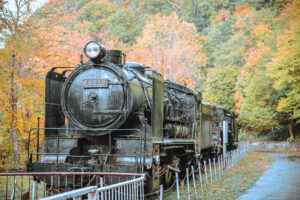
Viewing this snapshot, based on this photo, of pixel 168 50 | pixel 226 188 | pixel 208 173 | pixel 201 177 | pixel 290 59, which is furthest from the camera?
pixel 168 50

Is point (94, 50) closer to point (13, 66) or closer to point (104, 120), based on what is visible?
point (104, 120)

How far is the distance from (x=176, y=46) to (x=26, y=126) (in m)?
18.8

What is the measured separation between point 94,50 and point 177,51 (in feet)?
73.5

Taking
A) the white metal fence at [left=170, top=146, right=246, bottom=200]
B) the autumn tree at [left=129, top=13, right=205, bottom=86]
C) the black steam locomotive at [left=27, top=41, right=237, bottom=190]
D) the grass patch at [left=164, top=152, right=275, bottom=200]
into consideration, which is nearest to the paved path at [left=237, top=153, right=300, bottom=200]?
the grass patch at [left=164, top=152, right=275, bottom=200]

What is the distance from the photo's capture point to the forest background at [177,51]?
13.4m

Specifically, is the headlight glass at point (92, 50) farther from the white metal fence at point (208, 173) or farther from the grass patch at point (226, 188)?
the grass patch at point (226, 188)

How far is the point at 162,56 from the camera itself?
1171 inches

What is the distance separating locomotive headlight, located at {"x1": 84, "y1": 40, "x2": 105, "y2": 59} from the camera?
Answer: 25.7 ft

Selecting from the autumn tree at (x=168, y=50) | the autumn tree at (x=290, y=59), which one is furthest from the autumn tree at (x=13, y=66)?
the autumn tree at (x=290, y=59)

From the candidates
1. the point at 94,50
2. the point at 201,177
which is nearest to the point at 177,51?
the point at 201,177

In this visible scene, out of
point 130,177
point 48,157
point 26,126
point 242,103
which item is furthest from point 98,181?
point 242,103

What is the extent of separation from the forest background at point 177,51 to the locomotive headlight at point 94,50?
2.50 metres

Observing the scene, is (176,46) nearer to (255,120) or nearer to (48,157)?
(255,120)

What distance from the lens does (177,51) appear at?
A: 2970 cm
